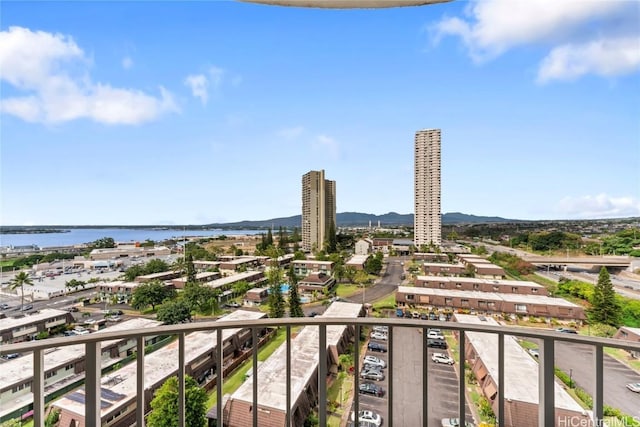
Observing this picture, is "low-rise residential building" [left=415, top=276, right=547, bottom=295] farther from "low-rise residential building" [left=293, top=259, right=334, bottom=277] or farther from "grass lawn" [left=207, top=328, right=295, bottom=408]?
"grass lawn" [left=207, top=328, right=295, bottom=408]

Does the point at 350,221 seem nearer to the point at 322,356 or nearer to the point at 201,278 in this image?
the point at 201,278

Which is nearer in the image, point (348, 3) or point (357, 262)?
point (348, 3)

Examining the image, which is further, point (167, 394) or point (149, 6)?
point (149, 6)

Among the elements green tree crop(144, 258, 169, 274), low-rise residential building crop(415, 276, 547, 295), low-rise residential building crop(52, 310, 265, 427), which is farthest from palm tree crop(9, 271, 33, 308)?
low-rise residential building crop(415, 276, 547, 295)

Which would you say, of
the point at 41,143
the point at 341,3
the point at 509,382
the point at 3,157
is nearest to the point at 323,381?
the point at 509,382

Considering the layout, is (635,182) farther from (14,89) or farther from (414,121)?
(14,89)

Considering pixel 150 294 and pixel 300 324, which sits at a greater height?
pixel 300 324

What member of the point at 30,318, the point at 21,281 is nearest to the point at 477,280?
the point at 30,318
